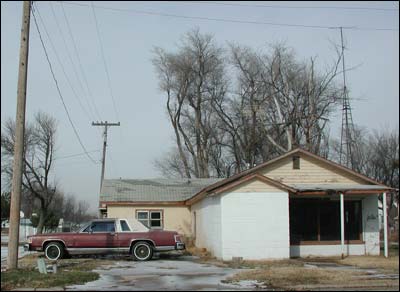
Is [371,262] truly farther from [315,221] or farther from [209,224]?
[209,224]

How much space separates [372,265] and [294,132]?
31192 mm

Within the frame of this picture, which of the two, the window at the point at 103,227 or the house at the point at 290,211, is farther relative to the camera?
the window at the point at 103,227

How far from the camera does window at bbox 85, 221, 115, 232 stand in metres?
24.1

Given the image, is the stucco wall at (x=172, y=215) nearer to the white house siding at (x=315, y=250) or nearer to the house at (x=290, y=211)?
the house at (x=290, y=211)

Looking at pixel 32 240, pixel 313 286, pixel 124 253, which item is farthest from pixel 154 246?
pixel 313 286

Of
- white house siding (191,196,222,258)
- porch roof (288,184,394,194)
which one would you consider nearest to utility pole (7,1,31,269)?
white house siding (191,196,222,258)

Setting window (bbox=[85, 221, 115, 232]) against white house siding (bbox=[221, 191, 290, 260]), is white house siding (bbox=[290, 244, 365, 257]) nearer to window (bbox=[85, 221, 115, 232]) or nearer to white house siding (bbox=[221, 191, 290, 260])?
white house siding (bbox=[221, 191, 290, 260])

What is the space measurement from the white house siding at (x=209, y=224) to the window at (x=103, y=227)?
4.18m

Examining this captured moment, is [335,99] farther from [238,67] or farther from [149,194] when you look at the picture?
[149,194]

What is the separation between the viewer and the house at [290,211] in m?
23.2

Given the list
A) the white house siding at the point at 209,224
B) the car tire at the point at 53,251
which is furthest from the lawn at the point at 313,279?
the car tire at the point at 53,251

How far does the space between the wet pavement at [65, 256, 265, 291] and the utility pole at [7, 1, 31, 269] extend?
8.82ft

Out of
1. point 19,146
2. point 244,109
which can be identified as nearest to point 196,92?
point 244,109

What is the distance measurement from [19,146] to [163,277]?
5853 millimetres
